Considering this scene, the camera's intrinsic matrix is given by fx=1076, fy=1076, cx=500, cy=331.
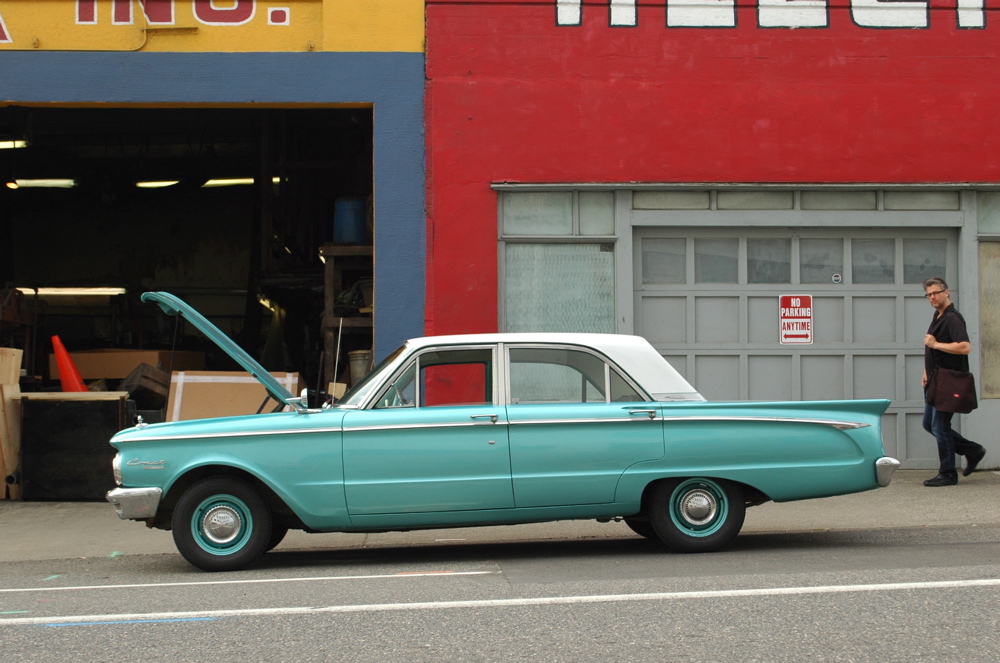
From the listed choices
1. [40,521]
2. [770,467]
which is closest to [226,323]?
[40,521]

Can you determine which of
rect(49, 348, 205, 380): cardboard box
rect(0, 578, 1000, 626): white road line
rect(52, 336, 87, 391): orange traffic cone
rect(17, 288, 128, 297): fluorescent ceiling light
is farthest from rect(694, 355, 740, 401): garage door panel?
rect(17, 288, 128, 297): fluorescent ceiling light

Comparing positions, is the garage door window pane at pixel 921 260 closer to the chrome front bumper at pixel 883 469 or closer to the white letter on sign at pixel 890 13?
the white letter on sign at pixel 890 13

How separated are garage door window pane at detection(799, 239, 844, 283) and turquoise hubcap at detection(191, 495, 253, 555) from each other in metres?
6.83

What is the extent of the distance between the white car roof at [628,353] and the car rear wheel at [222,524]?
146cm

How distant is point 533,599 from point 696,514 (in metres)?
1.90

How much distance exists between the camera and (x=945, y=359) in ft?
32.2

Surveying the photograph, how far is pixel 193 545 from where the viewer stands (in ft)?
22.4

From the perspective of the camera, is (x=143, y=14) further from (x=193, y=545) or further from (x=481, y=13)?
(x=193, y=545)

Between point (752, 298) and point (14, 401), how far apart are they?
7.50 m

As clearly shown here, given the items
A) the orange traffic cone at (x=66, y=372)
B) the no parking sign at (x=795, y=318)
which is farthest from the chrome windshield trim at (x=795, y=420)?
the orange traffic cone at (x=66, y=372)

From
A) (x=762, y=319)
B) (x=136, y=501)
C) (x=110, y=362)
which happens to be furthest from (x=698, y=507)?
(x=110, y=362)

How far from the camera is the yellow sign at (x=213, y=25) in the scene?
11.2 m

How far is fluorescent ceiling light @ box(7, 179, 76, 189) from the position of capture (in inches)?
807

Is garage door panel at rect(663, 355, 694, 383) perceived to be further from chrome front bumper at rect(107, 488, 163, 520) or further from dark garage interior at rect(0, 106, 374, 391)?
chrome front bumper at rect(107, 488, 163, 520)
